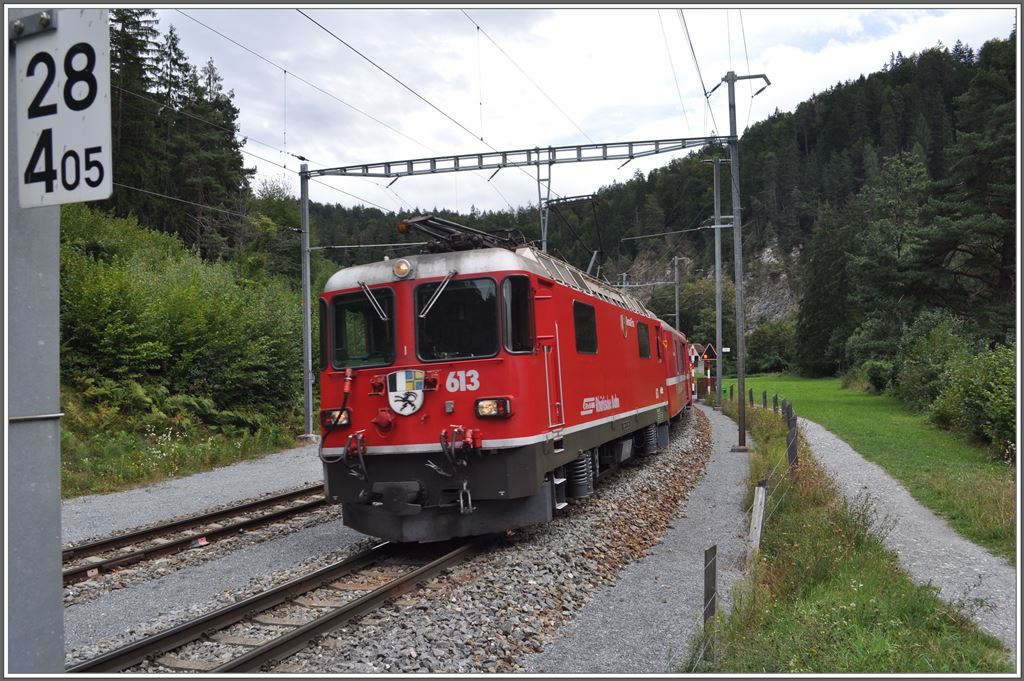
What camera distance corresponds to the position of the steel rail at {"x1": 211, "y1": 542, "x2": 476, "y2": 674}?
5211mm

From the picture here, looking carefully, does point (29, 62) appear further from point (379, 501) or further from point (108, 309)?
point (108, 309)

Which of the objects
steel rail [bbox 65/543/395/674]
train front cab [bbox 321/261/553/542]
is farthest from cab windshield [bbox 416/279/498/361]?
steel rail [bbox 65/543/395/674]

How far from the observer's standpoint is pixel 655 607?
275 inches

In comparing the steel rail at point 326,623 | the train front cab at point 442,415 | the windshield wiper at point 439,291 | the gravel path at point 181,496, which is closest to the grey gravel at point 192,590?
the train front cab at point 442,415

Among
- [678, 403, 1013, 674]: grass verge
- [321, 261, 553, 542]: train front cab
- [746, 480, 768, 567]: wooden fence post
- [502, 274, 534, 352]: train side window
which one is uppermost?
[502, 274, 534, 352]: train side window

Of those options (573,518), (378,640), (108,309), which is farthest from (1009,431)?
(108,309)

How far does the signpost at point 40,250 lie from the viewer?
270 centimetres

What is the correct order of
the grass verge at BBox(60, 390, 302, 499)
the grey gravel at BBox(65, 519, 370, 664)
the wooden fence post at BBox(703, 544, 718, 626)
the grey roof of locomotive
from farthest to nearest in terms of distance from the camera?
the grass verge at BBox(60, 390, 302, 499) → the grey roof of locomotive → the grey gravel at BBox(65, 519, 370, 664) → the wooden fence post at BBox(703, 544, 718, 626)

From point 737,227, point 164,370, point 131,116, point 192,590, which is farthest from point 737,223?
point 131,116

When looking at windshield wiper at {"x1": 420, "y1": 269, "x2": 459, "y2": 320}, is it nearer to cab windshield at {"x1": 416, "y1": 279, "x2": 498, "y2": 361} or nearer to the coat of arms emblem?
cab windshield at {"x1": 416, "y1": 279, "x2": 498, "y2": 361}

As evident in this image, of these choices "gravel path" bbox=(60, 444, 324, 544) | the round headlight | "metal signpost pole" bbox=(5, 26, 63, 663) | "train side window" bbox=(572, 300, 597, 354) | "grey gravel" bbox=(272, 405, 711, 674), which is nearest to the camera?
"metal signpost pole" bbox=(5, 26, 63, 663)

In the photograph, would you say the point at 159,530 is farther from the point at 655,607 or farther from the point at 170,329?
the point at 170,329

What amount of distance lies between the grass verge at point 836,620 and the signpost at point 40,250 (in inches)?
148

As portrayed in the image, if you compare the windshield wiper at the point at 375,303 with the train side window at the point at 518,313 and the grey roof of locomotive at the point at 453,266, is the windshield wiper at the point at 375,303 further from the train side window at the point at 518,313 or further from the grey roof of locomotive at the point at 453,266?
the train side window at the point at 518,313
